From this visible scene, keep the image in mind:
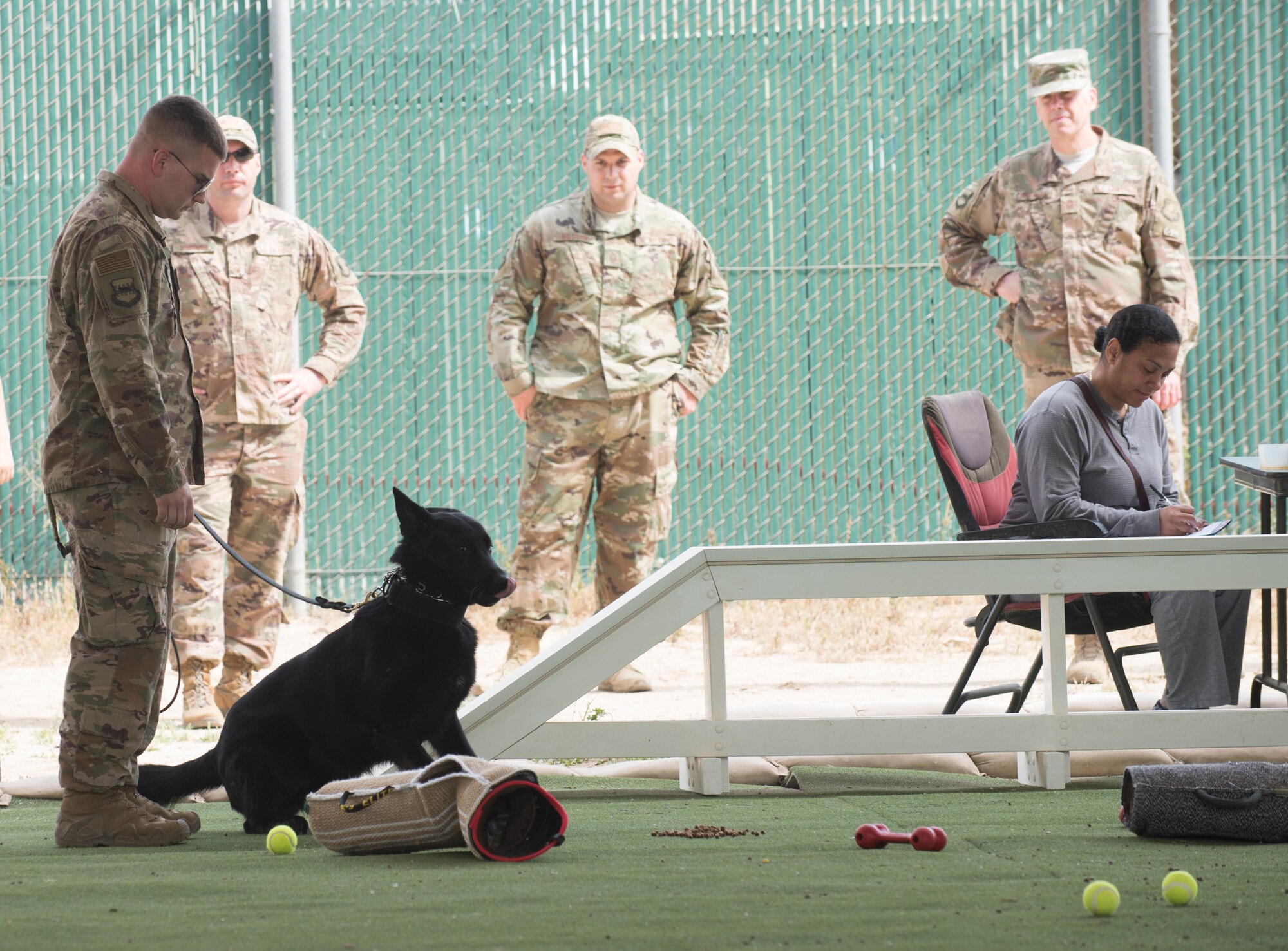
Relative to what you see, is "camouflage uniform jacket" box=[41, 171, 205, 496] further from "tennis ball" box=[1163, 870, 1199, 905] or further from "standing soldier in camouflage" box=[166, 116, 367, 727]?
"standing soldier in camouflage" box=[166, 116, 367, 727]

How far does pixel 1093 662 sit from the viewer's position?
19.2 ft

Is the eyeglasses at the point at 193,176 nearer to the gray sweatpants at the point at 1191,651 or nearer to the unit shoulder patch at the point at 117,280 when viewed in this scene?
the unit shoulder patch at the point at 117,280

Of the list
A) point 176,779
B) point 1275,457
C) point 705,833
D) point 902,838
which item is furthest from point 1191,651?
point 176,779

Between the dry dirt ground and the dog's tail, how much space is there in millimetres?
1401

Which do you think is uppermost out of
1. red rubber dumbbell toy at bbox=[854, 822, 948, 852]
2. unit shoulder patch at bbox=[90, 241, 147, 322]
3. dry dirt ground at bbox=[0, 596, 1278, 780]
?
unit shoulder patch at bbox=[90, 241, 147, 322]

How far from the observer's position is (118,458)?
302 centimetres

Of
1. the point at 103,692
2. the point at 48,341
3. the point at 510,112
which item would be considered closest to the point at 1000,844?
the point at 103,692

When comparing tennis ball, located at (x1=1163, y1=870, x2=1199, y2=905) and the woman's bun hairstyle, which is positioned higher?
the woman's bun hairstyle

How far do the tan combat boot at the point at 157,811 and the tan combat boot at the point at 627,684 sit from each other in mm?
2886

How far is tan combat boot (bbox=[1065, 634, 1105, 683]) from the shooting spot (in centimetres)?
574

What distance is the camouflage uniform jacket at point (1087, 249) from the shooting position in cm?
608

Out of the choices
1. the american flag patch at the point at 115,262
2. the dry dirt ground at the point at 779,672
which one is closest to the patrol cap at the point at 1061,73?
the dry dirt ground at the point at 779,672

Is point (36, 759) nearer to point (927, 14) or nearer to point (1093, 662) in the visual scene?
point (1093, 662)

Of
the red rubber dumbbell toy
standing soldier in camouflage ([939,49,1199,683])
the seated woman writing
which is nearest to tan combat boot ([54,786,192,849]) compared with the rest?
the red rubber dumbbell toy
